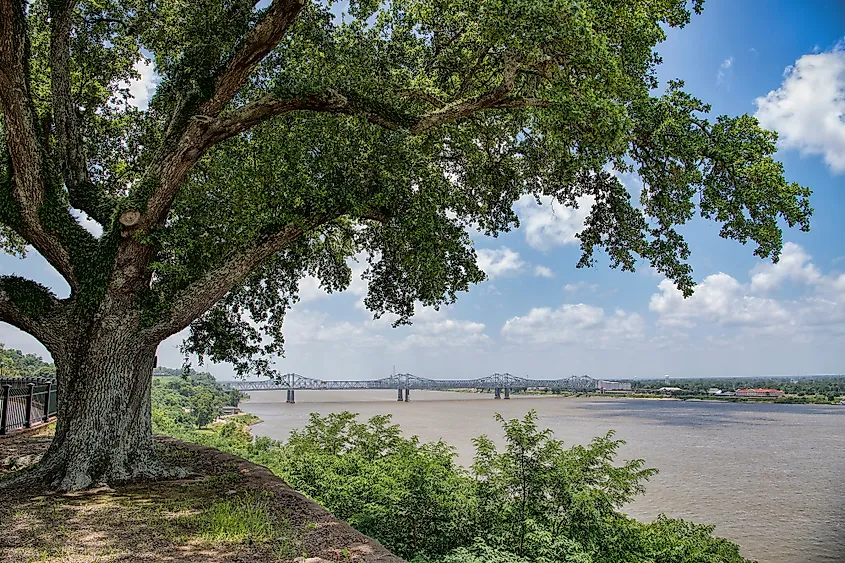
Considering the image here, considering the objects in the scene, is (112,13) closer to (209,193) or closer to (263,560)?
(209,193)

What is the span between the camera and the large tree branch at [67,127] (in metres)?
7.89

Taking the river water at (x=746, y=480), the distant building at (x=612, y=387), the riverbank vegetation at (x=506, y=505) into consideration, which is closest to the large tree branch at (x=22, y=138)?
the riverbank vegetation at (x=506, y=505)

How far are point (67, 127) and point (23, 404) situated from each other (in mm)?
7224

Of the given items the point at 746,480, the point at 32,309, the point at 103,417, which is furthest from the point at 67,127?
the point at 746,480

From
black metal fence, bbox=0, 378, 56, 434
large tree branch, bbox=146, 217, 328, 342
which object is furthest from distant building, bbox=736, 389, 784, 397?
large tree branch, bbox=146, 217, 328, 342

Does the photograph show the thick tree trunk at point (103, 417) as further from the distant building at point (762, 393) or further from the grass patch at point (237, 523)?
the distant building at point (762, 393)

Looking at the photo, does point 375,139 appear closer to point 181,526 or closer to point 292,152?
point 292,152

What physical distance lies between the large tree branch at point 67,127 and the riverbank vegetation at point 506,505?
187 inches

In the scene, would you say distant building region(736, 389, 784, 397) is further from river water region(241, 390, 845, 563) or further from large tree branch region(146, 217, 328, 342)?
large tree branch region(146, 217, 328, 342)

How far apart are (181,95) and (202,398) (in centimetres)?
2473

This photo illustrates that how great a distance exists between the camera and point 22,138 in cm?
706

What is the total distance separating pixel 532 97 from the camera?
6.92 meters

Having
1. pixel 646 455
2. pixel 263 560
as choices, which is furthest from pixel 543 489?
pixel 646 455

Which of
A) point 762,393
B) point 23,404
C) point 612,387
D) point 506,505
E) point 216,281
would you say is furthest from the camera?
point 612,387
